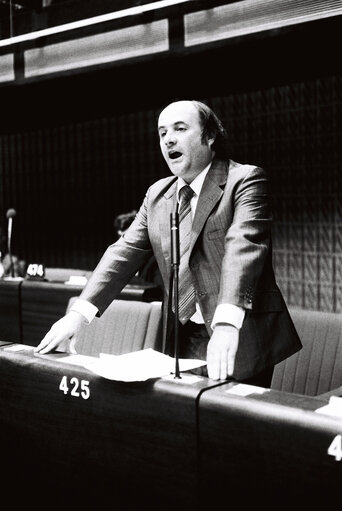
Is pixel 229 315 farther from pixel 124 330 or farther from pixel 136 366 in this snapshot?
pixel 124 330

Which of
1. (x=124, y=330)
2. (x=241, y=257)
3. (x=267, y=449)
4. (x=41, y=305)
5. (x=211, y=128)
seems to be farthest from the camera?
(x=41, y=305)

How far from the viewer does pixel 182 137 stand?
173 cm

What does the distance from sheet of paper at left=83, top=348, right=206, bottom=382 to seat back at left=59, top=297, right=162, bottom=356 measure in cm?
123

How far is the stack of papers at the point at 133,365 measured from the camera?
1.39 meters

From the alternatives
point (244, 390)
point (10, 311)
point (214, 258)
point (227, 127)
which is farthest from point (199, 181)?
point (227, 127)

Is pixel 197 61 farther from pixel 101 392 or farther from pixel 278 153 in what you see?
pixel 101 392

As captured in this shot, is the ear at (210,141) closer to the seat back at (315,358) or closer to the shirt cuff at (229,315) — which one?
the shirt cuff at (229,315)

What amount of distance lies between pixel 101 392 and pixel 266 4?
3.71 metres

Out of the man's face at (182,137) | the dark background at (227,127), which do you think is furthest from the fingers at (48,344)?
the dark background at (227,127)

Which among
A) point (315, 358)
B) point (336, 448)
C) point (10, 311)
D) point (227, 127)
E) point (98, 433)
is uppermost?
point (227, 127)

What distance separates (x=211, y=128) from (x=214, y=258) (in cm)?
39

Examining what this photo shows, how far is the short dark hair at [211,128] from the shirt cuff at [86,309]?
1.85 ft

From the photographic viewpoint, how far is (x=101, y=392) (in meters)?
1.42

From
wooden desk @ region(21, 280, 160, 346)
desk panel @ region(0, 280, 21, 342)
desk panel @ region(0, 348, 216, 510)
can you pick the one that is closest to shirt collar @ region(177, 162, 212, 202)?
desk panel @ region(0, 348, 216, 510)
